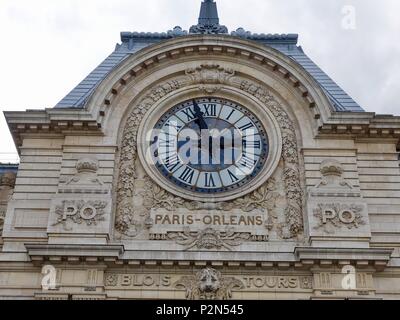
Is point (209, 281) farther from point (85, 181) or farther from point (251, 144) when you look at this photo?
point (251, 144)

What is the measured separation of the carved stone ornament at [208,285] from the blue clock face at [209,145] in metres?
3.21

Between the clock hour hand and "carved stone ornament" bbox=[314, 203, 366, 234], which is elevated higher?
the clock hour hand

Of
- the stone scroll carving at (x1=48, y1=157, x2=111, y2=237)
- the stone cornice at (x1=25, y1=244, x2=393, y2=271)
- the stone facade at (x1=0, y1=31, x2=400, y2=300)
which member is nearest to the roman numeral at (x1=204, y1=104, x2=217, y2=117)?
the stone facade at (x1=0, y1=31, x2=400, y2=300)

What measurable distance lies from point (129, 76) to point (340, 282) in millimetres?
10266

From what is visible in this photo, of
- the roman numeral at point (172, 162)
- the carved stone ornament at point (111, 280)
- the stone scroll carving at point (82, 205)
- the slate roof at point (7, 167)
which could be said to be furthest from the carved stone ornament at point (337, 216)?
the slate roof at point (7, 167)

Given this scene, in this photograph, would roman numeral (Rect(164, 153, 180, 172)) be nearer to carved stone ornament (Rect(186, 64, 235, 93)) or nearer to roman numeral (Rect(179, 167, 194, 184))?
roman numeral (Rect(179, 167, 194, 184))

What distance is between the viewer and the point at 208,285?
19.6 metres

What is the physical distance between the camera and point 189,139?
23156mm

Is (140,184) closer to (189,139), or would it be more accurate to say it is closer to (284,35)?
(189,139)

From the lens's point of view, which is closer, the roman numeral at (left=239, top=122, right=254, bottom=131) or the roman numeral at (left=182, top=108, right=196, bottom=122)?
the roman numeral at (left=239, top=122, right=254, bottom=131)

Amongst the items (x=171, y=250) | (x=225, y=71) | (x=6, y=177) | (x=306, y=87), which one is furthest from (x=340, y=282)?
(x=6, y=177)

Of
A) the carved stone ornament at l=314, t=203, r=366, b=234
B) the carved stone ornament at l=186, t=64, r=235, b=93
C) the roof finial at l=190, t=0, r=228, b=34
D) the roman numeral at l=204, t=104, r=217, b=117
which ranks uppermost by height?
the roof finial at l=190, t=0, r=228, b=34

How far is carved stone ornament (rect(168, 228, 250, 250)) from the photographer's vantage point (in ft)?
67.4

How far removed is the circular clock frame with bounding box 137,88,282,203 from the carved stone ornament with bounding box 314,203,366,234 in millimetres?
2281
